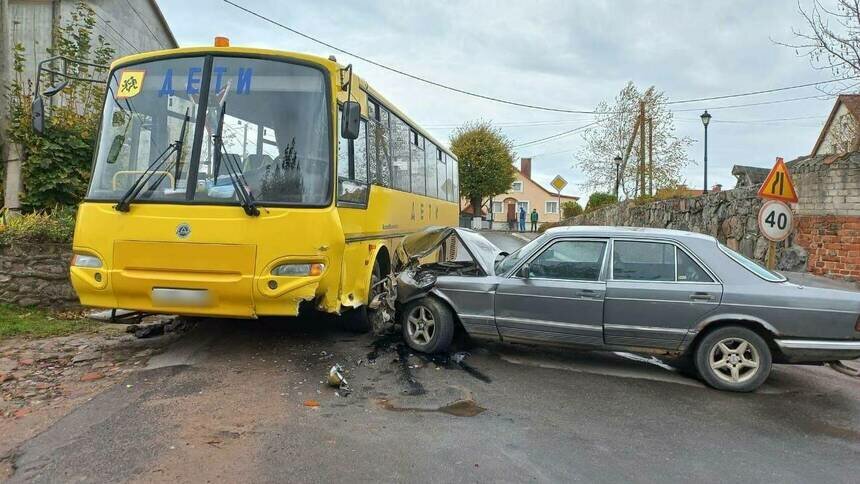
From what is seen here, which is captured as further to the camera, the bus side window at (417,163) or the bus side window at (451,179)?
the bus side window at (451,179)

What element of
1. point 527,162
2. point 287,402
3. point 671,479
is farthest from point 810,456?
point 527,162

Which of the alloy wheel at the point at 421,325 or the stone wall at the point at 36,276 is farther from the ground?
the stone wall at the point at 36,276

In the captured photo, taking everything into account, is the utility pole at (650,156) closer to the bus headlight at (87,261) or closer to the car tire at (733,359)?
the car tire at (733,359)

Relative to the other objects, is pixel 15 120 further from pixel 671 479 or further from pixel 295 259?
pixel 671 479

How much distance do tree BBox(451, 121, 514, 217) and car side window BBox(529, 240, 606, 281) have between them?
1516 inches

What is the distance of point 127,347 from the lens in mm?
6203

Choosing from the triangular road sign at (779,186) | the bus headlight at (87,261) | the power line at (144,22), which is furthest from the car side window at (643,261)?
the power line at (144,22)

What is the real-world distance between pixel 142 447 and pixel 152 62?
387 centimetres

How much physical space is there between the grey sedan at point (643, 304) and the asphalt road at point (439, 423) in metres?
0.35

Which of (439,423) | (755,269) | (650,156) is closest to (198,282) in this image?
(439,423)

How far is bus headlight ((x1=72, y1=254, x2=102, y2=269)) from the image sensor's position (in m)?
5.29

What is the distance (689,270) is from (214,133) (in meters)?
4.71

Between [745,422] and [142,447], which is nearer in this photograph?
[142,447]

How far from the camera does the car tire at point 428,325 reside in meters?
6.03
